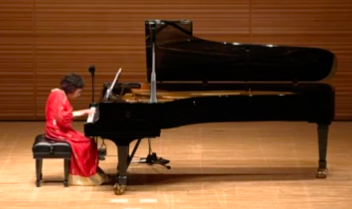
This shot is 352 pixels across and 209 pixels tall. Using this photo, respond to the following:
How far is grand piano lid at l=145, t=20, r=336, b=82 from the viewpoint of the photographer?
743 centimetres

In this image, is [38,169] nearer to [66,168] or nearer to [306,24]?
[66,168]

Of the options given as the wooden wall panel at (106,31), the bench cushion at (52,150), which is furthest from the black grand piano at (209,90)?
the wooden wall panel at (106,31)

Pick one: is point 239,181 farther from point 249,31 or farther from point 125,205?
point 249,31

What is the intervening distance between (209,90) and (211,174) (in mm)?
769

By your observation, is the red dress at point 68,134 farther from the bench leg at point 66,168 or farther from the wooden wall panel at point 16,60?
the wooden wall panel at point 16,60

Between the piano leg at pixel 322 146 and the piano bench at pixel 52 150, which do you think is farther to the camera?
the piano leg at pixel 322 146

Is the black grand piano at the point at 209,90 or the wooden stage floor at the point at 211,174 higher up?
the black grand piano at the point at 209,90

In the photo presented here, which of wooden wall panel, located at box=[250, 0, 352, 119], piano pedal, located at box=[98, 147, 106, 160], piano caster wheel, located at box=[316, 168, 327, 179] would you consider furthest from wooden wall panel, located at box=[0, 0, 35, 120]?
piano caster wheel, located at box=[316, 168, 327, 179]

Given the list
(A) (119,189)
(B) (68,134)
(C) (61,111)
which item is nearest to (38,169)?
(B) (68,134)

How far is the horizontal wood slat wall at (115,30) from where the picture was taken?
10.1m

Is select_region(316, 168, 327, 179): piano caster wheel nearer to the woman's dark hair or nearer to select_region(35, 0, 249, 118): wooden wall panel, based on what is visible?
the woman's dark hair

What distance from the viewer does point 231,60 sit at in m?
7.53

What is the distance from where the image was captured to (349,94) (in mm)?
10398

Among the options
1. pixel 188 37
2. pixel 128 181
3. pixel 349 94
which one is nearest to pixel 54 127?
pixel 128 181
